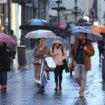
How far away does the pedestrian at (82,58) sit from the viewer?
53.2 ft

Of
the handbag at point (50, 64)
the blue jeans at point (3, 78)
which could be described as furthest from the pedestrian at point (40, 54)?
the blue jeans at point (3, 78)

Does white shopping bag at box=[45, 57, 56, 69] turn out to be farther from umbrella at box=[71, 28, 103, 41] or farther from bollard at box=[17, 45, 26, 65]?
bollard at box=[17, 45, 26, 65]

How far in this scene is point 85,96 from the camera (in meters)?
16.4

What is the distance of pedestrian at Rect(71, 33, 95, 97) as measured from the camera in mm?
16203

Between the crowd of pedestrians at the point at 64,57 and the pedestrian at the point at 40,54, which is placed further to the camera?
the pedestrian at the point at 40,54

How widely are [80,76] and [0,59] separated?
2.73 meters

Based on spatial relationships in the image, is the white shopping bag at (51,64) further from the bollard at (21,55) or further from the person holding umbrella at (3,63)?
the bollard at (21,55)

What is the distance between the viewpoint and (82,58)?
A: 16.2 m

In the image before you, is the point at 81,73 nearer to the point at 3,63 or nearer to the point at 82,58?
the point at 82,58

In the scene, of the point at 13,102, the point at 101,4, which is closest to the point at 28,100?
the point at 13,102

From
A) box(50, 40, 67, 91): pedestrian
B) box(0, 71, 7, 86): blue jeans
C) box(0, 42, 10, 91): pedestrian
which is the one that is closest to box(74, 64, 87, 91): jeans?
box(50, 40, 67, 91): pedestrian

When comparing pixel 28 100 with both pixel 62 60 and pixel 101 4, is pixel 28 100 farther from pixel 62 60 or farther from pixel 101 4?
pixel 101 4

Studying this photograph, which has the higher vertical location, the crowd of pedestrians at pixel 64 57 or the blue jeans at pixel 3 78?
the crowd of pedestrians at pixel 64 57

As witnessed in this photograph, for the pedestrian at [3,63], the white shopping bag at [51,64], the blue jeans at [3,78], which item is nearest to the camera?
the white shopping bag at [51,64]
